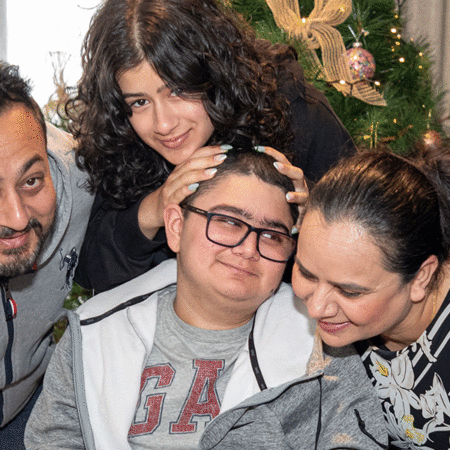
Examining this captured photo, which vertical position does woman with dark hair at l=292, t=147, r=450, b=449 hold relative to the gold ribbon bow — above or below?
below

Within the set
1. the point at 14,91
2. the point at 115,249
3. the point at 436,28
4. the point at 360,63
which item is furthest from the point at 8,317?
the point at 436,28

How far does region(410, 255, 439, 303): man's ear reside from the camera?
1523 millimetres

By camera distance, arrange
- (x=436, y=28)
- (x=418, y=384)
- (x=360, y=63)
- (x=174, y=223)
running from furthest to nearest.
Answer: (x=436, y=28), (x=360, y=63), (x=174, y=223), (x=418, y=384)

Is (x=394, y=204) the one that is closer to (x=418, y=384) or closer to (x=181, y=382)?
(x=418, y=384)

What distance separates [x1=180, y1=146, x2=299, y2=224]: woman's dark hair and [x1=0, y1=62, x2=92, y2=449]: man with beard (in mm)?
480

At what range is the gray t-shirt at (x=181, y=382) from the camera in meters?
1.78

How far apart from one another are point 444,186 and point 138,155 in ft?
3.74

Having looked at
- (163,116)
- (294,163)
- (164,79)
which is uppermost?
(164,79)

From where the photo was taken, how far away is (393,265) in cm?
146

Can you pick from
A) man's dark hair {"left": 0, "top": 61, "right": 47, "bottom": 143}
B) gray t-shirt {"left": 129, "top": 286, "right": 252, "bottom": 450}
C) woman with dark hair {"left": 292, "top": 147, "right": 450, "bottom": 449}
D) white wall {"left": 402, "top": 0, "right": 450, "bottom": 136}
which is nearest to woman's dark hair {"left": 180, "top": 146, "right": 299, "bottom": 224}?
woman with dark hair {"left": 292, "top": 147, "right": 450, "bottom": 449}

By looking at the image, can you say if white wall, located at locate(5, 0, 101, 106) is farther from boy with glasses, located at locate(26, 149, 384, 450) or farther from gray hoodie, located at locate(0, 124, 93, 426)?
boy with glasses, located at locate(26, 149, 384, 450)

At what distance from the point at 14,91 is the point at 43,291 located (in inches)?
28.5

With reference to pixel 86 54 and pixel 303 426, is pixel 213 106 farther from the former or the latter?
pixel 303 426

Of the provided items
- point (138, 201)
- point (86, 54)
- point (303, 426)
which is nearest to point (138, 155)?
point (138, 201)
